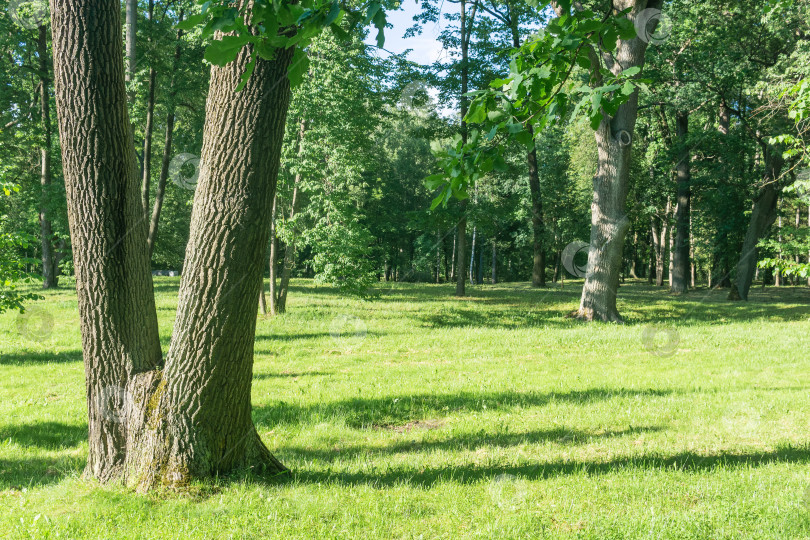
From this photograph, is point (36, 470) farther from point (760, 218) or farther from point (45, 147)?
point (45, 147)

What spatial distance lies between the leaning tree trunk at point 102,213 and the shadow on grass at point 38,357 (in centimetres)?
740

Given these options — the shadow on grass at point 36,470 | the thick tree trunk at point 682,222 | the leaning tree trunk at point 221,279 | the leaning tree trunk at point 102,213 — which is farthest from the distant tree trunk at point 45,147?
the thick tree trunk at point 682,222

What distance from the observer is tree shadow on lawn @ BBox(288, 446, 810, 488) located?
4.60m

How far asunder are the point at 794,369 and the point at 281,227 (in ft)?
40.3

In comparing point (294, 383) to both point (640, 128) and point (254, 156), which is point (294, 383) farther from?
point (640, 128)

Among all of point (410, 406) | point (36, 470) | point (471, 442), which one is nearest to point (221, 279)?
point (36, 470)

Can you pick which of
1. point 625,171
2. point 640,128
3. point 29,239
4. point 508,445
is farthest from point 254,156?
point 640,128

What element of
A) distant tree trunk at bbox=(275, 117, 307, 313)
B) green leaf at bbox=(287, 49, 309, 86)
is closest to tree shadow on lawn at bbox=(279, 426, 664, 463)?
green leaf at bbox=(287, 49, 309, 86)

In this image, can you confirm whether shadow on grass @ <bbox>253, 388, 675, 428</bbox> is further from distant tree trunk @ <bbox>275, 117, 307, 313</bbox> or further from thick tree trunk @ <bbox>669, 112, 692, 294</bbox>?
thick tree trunk @ <bbox>669, 112, 692, 294</bbox>

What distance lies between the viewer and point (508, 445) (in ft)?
18.5

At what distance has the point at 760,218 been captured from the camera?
21.9 metres

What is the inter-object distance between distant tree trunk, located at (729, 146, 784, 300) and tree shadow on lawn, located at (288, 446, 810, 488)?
18636mm

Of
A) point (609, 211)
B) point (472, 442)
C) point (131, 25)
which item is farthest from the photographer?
point (609, 211)

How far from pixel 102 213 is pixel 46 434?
3436mm
